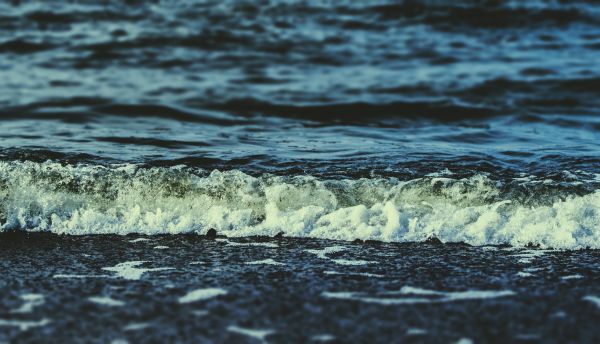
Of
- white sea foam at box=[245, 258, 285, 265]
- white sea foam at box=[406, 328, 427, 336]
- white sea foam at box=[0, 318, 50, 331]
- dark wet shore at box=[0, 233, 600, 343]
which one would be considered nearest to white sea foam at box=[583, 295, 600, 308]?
dark wet shore at box=[0, 233, 600, 343]

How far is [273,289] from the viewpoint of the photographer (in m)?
3.73

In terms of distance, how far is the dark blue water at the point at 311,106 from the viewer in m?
5.19

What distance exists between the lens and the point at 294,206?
5.16 m

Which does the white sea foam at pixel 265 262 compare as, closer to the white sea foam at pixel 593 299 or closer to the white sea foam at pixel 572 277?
the white sea foam at pixel 572 277

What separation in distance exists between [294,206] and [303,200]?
0.07 metres

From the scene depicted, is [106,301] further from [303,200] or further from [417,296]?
[303,200]

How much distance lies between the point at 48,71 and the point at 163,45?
2.02m

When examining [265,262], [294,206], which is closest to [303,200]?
[294,206]

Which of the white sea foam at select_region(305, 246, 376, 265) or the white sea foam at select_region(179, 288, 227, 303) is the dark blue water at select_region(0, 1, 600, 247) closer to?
the white sea foam at select_region(305, 246, 376, 265)

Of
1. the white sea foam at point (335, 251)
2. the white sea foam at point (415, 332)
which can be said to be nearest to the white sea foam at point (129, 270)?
the white sea foam at point (335, 251)

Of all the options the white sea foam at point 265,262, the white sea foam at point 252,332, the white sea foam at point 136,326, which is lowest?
the white sea foam at point 252,332

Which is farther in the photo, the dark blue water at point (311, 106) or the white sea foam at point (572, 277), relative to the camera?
the dark blue water at point (311, 106)

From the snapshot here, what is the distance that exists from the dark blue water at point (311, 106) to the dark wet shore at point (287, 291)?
0.33 meters

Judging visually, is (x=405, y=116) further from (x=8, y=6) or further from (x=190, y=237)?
(x=8, y=6)
